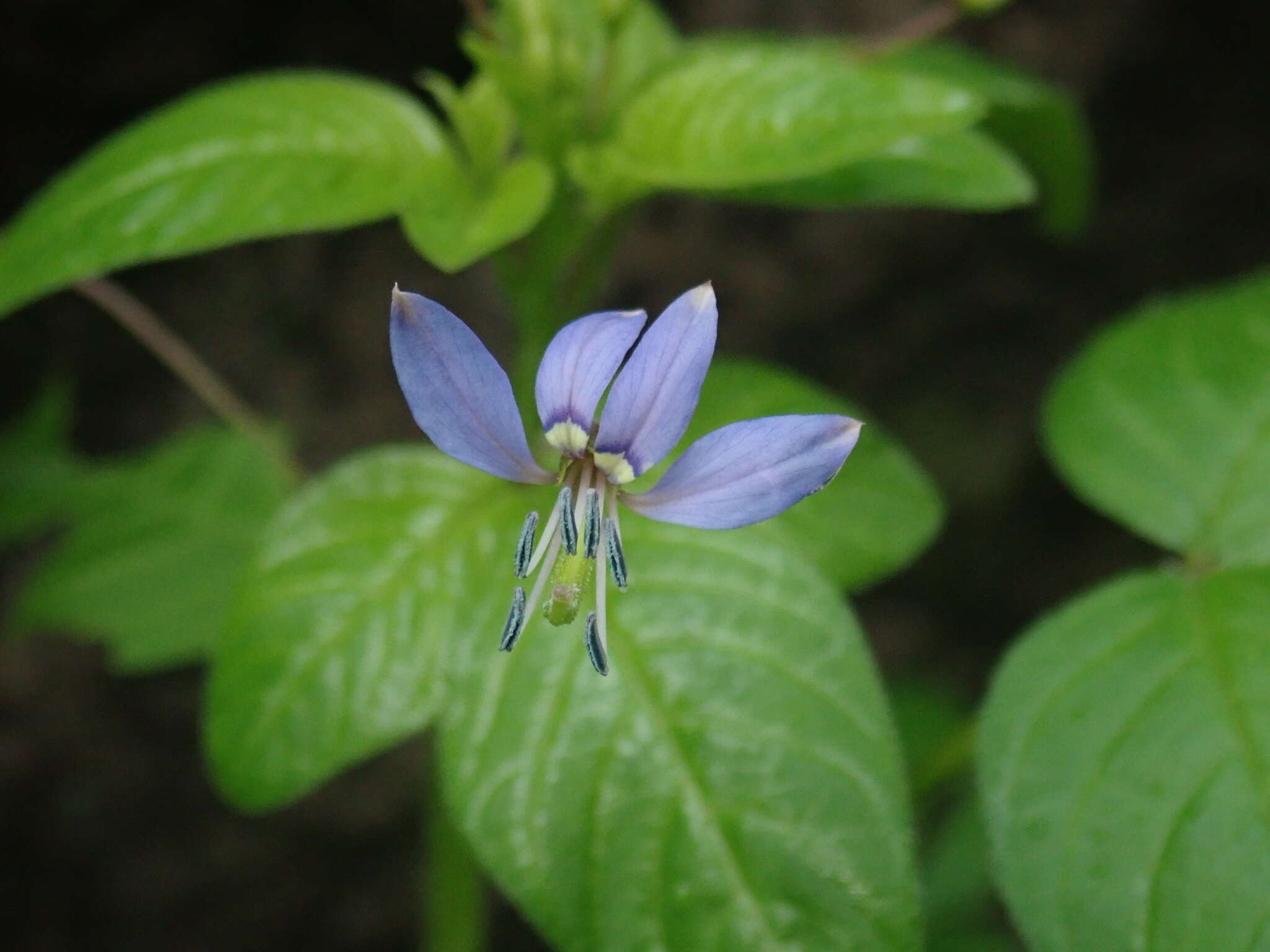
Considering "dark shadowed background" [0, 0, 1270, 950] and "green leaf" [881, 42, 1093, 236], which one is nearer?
"green leaf" [881, 42, 1093, 236]

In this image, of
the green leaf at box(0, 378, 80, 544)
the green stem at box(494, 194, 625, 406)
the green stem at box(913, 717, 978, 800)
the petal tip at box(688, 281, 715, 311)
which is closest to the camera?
the petal tip at box(688, 281, 715, 311)

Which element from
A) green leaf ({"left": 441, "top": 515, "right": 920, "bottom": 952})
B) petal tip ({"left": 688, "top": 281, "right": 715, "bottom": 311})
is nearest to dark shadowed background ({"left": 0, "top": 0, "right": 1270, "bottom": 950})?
green leaf ({"left": 441, "top": 515, "right": 920, "bottom": 952})

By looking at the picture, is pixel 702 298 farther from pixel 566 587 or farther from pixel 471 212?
pixel 471 212

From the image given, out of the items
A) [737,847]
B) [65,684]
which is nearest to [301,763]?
[737,847]

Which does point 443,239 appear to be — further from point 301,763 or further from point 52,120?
point 52,120

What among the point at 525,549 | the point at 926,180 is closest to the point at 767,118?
the point at 926,180

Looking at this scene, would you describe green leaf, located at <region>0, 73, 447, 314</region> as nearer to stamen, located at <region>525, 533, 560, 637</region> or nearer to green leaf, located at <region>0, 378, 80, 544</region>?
stamen, located at <region>525, 533, 560, 637</region>

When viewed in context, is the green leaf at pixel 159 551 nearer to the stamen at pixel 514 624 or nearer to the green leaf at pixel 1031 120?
the stamen at pixel 514 624
